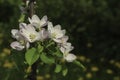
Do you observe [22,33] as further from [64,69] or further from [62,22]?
[62,22]

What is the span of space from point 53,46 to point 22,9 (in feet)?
1.22

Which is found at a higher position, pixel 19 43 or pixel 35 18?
pixel 35 18

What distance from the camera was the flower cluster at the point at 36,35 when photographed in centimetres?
293

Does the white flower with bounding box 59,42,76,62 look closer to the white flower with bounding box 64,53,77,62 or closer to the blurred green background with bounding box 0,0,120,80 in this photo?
the white flower with bounding box 64,53,77,62

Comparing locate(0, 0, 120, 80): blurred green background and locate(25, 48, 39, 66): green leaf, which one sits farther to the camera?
locate(0, 0, 120, 80): blurred green background

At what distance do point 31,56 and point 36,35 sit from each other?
151mm

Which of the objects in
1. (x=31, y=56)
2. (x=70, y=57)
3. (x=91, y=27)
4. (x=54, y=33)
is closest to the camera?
(x=31, y=56)

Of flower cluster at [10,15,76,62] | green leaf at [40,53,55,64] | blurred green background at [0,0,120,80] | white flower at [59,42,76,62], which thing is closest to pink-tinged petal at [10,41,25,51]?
flower cluster at [10,15,76,62]

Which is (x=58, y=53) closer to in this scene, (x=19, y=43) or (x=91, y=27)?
(x=19, y=43)

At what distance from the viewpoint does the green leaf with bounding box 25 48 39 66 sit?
2.86 meters

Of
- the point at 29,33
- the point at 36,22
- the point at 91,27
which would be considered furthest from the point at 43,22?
the point at 91,27

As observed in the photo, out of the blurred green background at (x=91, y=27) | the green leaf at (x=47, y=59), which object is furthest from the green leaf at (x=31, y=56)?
the blurred green background at (x=91, y=27)

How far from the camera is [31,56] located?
Answer: 287 cm

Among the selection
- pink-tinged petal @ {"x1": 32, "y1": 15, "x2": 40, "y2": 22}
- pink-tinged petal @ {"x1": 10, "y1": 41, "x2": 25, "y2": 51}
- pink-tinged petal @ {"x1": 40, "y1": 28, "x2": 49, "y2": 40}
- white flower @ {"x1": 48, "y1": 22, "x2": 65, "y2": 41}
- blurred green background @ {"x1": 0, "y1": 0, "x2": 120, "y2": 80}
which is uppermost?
blurred green background @ {"x1": 0, "y1": 0, "x2": 120, "y2": 80}
